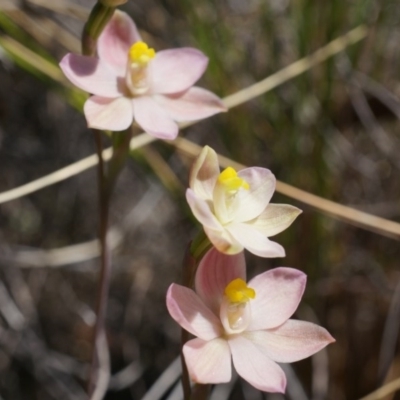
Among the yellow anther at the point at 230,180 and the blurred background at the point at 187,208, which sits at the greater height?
the yellow anther at the point at 230,180

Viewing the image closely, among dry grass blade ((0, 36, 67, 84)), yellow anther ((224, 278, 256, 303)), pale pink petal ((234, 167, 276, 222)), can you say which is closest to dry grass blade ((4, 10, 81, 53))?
dry grass blade ((0, 36, 67, 84))

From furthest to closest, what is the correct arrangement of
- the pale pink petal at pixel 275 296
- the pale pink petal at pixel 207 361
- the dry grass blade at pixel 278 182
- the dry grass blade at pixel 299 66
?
1. the dry grass blade at pixel 299 66
2. the dry grass blade at pixel 278 182
3. the pale pink petal at pixel 275 296
4. the pale pink petal at pixel 207 361

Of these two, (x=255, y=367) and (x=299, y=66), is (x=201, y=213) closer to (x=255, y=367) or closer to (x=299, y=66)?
(x=255, y=367)

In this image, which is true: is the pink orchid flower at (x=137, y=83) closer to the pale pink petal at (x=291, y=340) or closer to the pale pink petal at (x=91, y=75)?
the pale pink petal at (x=91, y=75)

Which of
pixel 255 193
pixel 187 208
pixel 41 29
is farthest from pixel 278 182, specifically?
pixel 41 29

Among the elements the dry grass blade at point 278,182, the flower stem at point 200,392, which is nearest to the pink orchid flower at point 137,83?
the dry grass blade at point 278,182

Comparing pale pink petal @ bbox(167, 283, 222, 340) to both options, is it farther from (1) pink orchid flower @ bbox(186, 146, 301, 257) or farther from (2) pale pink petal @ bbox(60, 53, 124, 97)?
(2) pale pink petal @ bbox(60, 53, 124, 97)

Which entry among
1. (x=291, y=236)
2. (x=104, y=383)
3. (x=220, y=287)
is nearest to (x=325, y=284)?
(x=291, y=236)

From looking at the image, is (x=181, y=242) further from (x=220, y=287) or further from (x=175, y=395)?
(x=220, y=287)
